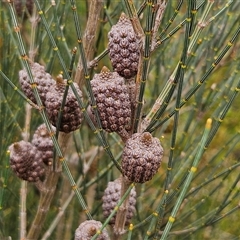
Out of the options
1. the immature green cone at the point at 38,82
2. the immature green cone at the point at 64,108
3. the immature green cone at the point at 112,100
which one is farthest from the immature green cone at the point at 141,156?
the immature green cone at the point at 38,82

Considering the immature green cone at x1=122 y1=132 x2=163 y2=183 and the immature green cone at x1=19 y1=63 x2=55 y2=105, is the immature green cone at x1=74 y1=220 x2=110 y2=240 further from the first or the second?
the immature green cone at x1=19 y1=63 x2=55 y2=105

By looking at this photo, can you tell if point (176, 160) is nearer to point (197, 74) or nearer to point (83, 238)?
point (197, 74)

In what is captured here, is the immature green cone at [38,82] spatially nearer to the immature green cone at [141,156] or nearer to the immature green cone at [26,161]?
the immature green cone at [26,161]

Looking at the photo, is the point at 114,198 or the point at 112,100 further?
the point at 114,198

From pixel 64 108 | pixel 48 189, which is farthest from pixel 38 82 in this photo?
pixel 48 189

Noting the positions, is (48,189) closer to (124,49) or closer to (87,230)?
(87,230)

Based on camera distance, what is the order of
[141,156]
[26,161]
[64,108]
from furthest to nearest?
[26,161], [64,108], [141,156]

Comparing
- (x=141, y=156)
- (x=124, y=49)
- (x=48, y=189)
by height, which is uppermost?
(x=124, y=49)
